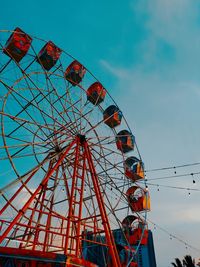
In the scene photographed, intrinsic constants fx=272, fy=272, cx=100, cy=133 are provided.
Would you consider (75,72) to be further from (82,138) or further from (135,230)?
(135,230)

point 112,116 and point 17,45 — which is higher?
point 17,45

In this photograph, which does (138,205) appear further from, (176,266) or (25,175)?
(176,266)

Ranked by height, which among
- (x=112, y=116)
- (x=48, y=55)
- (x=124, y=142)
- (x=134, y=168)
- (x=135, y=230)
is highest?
(x=48, y=55)

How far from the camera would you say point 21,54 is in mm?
13000

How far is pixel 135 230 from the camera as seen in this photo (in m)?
15.0

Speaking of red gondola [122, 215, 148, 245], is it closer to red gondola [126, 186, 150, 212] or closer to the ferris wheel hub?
red gondola [126, 186, 150, 212]

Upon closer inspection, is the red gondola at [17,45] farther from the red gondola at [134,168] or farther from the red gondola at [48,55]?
the red gondola at [134,168]

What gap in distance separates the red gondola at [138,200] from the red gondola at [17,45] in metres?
9.54

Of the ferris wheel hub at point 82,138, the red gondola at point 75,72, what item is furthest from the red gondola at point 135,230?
the red gondola at point 75,72

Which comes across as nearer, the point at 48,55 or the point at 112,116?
the point at 48,55

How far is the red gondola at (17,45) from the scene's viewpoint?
41.3 ft

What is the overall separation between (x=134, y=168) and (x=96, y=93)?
5.13 m

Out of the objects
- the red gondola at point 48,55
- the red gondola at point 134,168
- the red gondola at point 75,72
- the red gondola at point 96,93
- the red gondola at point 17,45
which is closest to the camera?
the red gondola at point 17,45

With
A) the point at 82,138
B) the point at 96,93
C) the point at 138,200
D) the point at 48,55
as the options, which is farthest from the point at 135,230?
the point at 48,55
